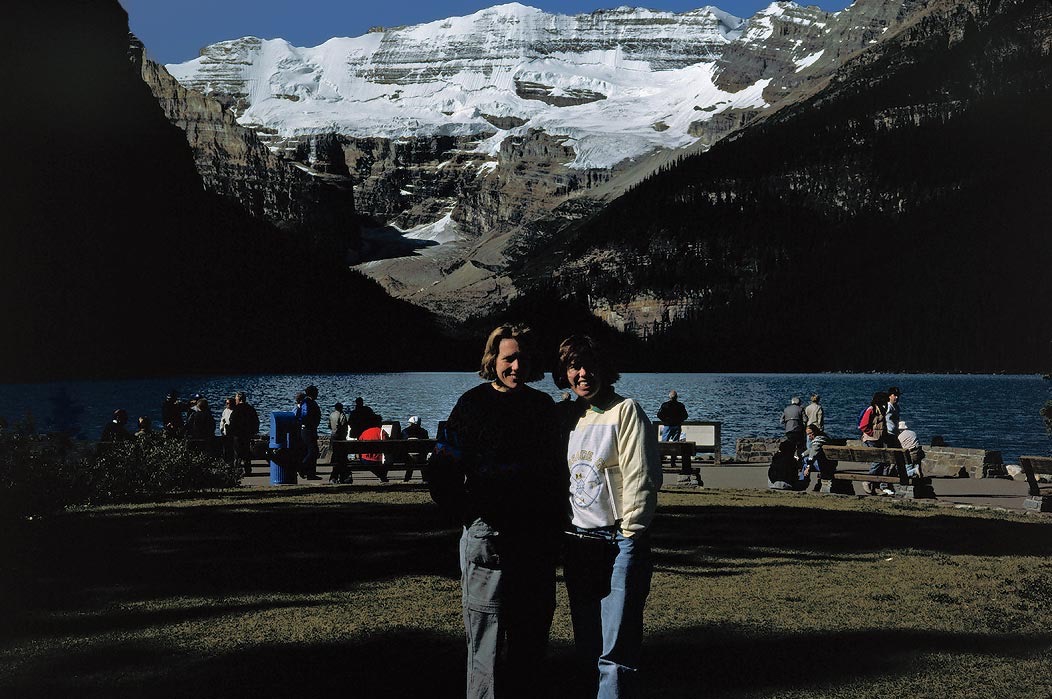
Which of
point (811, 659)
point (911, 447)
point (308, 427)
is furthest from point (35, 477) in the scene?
point (911, 447)

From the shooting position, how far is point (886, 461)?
60.7 feet

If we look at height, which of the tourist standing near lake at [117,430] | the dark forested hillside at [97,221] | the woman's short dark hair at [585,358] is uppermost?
the dark forested hillside at [97,221]

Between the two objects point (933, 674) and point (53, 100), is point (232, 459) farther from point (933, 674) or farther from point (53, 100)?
point (53, 100)

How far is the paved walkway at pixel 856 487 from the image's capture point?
19.0 meters

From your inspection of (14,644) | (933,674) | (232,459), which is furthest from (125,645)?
(232,459)

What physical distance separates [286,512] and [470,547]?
10.9m

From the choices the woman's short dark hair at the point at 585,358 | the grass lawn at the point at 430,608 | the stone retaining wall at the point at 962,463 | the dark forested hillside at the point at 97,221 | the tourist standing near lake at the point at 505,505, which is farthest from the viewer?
the dark forested hillside at the point at 97,221

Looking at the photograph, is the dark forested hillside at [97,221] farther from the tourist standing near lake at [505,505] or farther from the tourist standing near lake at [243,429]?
the tourist standing near lake at [505,505]

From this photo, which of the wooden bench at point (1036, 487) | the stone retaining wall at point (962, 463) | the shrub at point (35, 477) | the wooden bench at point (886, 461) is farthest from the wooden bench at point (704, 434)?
the shrub at point (35, 477)

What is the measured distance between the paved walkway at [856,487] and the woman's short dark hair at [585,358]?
521 inches

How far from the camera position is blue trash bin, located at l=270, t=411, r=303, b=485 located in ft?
70.2

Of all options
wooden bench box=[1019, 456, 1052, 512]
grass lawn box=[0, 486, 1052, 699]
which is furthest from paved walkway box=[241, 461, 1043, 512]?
grass lawn box=[0, 486, 1052, 699]

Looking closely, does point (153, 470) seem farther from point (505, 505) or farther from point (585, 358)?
point (505, 505)

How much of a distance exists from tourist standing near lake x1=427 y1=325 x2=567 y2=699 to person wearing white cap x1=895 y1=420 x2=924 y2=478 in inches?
598
